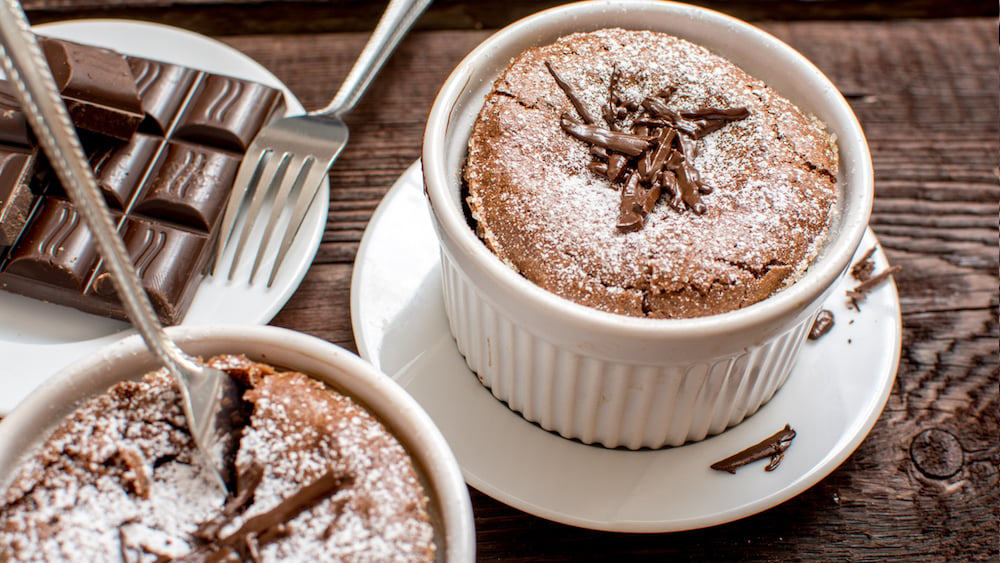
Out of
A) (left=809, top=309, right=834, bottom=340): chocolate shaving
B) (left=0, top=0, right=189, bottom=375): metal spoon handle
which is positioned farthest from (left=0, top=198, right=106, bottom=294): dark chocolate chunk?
(left=809, top=309, right=834, bottom=340): chocolate shaving

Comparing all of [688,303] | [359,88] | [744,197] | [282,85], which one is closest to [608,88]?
[744,197]

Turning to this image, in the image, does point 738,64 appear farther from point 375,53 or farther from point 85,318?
point 85,318

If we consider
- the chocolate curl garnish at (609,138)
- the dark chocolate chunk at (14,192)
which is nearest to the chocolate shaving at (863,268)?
the chocolate curl garnish at (609,138)

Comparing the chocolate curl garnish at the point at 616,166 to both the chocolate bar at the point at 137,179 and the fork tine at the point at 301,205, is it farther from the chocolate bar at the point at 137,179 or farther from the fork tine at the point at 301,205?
the chocolate bar at the point at 137,179

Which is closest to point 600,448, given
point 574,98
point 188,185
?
point 574,98

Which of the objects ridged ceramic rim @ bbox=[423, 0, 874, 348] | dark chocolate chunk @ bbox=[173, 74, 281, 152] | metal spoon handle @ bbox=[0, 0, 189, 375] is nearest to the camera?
metal spoon handle @ bbox=[0, 0, 189, 375]

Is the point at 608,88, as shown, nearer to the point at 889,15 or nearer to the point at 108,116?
the point at 108,116

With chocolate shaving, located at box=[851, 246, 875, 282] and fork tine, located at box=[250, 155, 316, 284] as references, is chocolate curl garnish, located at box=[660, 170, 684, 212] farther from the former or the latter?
fork tine, located at box=[250, 155, 316, 284]
